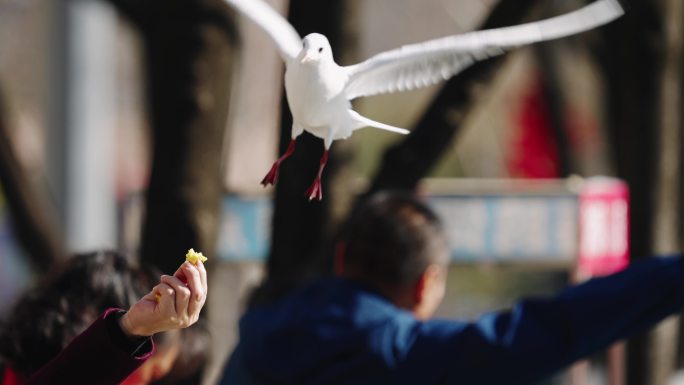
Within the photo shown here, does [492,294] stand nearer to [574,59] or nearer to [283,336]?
[574,59]

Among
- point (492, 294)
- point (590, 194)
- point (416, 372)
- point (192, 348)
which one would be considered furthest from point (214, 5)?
point (492, 294)

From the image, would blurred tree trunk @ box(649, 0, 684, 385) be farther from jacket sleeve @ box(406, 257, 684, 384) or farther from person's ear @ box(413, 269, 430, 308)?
jacket sleeve @ box(406, 257, 684, 384)

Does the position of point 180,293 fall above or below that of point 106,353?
above

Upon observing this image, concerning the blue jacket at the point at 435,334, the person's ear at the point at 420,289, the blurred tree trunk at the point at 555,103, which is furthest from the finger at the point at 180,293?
the blurred tree trunk at the point at 555,103

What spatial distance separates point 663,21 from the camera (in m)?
5.15

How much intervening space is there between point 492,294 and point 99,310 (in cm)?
2162

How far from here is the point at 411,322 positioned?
11.8ft

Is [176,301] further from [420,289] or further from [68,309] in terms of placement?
[420,289]

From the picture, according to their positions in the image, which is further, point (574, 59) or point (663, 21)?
point (574, 59)

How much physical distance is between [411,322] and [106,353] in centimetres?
165

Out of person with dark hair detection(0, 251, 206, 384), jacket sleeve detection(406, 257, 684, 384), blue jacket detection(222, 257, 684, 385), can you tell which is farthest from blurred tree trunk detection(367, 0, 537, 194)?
person with dark hair detection(0, 251, 206, 384)

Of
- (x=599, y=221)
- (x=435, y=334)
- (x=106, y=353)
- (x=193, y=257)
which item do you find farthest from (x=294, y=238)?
(x=193, y=257)

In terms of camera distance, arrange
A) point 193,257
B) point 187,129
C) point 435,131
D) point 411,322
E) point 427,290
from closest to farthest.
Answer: point 193,257 → point 411,322 → point 427,290 → point 187,129 → point 435,131

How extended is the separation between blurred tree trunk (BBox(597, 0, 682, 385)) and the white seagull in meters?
3.70
